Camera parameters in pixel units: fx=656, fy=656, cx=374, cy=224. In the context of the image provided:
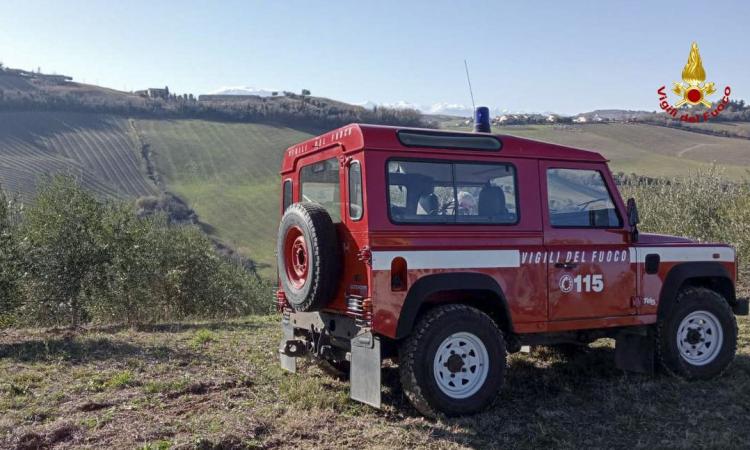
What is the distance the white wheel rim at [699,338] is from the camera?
702 cm

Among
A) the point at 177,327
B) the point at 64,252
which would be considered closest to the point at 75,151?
the point at 64,252

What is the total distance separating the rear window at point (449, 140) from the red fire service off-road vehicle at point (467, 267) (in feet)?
0.04

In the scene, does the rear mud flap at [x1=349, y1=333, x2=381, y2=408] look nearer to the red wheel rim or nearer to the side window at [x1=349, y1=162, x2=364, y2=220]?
the red wheel rim

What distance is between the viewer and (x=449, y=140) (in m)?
5.94

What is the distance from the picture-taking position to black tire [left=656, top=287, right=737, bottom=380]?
6.88 metres

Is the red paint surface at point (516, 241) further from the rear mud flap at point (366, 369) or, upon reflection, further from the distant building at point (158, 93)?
the distant building at point (158, 93)

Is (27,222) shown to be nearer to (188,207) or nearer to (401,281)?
(401,281)

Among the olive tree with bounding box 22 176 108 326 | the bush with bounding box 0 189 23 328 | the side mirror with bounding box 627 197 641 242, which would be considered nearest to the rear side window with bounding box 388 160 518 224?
the side mirror with bounding box 627 197 641 242

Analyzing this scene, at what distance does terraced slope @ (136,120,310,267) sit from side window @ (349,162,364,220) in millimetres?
37643

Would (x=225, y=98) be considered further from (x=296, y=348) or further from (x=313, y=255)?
(x=313, y=255)

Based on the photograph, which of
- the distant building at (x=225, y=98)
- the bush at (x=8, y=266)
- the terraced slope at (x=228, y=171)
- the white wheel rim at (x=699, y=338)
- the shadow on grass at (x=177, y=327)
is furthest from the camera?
the distant building at (x=225, y=98)

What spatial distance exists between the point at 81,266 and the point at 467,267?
40.1ft

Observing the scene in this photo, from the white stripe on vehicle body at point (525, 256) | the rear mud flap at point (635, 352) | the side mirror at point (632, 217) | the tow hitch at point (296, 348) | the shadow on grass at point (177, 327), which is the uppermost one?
the side mirror at point (632, 217)

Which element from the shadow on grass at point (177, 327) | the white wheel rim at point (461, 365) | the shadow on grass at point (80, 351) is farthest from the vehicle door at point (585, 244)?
the shadow on grass at point (177, 327)
